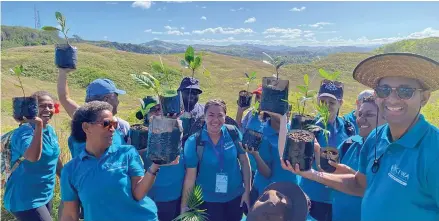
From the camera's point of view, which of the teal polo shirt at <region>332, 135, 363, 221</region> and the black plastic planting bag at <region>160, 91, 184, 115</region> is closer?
the black plastic planting bag at <region>160, 91, 184, 115</region>

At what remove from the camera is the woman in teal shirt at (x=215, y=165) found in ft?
11.8

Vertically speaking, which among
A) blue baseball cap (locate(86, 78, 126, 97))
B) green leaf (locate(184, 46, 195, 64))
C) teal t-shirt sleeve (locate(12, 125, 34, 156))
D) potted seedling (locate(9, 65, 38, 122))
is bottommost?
teal t-shirt sleeve (locate(12, 125, 34, 156))

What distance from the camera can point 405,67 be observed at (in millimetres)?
2082

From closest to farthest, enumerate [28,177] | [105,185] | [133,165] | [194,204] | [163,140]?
1. [163,140]
2. [105,185]
3. [133,165]
4. [194,204]
5. [28,177]

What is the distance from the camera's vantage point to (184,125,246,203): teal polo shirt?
3598mm

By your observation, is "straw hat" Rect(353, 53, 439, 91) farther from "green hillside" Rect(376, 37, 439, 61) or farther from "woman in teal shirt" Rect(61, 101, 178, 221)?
"green hillside" Rect(376, 37, 439, 61)

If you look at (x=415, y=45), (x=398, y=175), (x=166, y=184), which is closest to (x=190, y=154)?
(x=166, y=184)

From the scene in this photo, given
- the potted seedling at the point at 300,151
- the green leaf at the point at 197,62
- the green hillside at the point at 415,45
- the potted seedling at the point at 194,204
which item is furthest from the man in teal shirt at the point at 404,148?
the green hillside at the point at 415,45

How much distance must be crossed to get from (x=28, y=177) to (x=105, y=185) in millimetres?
1473

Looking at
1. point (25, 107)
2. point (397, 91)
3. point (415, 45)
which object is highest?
point (415, 45)

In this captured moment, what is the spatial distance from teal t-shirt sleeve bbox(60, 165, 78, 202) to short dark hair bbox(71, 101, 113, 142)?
0.24m

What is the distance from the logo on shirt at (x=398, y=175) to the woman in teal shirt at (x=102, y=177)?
1.43 meters

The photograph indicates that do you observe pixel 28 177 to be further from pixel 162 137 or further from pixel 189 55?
pixel 189 55

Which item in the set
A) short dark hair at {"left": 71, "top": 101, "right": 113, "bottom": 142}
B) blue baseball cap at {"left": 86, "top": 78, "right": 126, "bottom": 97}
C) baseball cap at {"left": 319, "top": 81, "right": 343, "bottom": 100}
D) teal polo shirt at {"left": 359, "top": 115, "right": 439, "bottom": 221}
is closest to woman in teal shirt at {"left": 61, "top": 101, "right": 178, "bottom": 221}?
short dark hair at {"left": 71, "top": 101, "right": 113, "bottom": 142}
